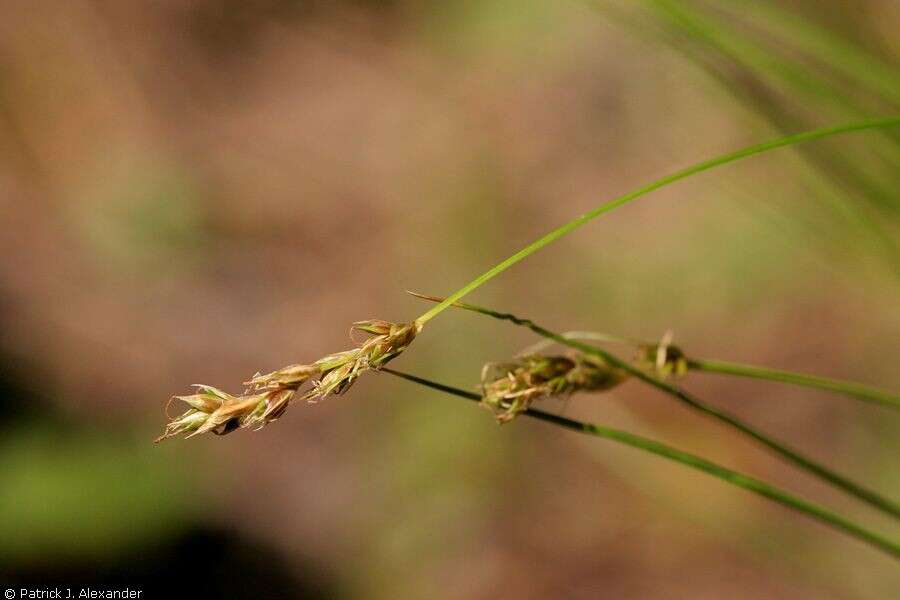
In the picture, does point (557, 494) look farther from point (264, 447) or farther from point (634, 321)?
point (264, 447)

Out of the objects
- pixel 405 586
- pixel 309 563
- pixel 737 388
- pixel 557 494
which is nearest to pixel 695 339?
pixel 737 388

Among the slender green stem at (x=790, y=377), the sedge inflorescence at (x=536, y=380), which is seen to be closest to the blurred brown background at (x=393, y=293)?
the slender green stem at (x=790, y=377)

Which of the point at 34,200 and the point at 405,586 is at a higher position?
the point at 34,200

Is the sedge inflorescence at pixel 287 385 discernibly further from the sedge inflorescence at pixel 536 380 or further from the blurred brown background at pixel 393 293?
the blurred brown background at pixel 393 293

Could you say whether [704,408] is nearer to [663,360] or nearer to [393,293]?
[663,360]

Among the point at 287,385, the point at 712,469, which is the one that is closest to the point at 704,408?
the point at 712,469

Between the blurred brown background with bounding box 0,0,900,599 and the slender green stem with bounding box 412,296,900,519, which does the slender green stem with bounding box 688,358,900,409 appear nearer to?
the slender green stem with bounding box 412,296,900,519
